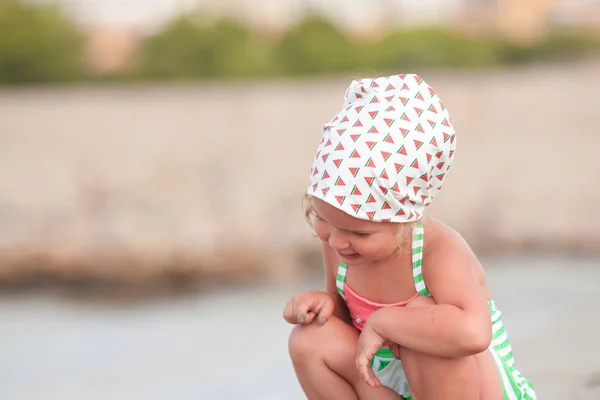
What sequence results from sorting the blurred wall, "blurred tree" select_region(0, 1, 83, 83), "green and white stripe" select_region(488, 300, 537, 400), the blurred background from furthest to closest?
"blurred tree" select_region(0, 1, 83, 83) < the blurred wall < the blurred background < "green and white stripe" select_region(488, 300, 537, 400)

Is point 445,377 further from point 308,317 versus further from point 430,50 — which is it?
point 430,50

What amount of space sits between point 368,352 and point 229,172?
5374 mm

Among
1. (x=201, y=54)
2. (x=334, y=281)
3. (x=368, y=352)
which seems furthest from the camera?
(x=201, y=54)

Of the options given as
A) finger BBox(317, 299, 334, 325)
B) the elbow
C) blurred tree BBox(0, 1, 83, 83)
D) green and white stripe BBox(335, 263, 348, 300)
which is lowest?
blurred tree BBox(0, 1, 83, 83)

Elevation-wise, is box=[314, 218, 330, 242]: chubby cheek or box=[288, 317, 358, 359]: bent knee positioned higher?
box=[314, 218, 330, 242]: chubby cheek

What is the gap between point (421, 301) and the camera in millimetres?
2299

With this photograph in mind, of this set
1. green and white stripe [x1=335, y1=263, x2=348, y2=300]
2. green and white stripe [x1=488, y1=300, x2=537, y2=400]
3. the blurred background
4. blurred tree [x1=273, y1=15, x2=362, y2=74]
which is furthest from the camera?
blurred tree [x1=273, y1=15, x2=362, y2=74]

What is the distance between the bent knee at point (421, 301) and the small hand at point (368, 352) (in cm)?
12

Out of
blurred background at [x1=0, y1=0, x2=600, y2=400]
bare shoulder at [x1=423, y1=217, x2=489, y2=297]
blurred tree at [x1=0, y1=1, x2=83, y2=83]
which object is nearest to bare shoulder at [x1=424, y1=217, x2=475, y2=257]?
bare shoulder at [x1=423, y1=217, x2=489, y2=297]

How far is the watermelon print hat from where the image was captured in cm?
219

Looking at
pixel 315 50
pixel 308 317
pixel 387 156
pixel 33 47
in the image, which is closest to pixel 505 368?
pixel 308 317

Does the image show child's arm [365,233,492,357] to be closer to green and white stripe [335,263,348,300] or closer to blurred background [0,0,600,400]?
green and white stripe [335,263,348,300]

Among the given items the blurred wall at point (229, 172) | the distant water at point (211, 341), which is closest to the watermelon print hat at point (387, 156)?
the distant water at point (211, 341)

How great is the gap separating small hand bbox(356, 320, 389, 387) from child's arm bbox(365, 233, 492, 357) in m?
0.02
